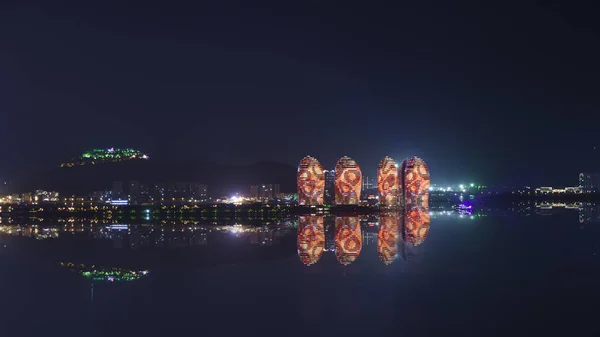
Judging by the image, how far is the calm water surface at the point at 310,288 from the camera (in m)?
10.9

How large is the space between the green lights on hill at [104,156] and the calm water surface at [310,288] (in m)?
134

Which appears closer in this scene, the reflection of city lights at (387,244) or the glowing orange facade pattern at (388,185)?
the reflection of city lights at (387,244)

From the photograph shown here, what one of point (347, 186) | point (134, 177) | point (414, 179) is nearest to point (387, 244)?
point (347, 186)

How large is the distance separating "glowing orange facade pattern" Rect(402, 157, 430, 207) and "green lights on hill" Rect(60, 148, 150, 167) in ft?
332

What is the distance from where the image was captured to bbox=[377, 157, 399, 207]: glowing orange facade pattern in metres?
65.1

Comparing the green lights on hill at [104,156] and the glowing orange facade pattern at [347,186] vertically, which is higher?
the green lights on hill at [104,156]

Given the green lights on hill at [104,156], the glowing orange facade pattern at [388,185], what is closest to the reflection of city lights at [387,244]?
the glowing orange facade pattern at [388,185]

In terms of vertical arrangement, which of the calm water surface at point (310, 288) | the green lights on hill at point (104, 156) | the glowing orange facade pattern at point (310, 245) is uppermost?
the green lights on hill at point (104, 156)

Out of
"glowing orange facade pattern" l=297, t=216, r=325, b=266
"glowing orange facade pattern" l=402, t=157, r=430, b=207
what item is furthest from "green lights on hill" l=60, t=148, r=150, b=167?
"glowing orange facade pattern" l=297, t=216, r=325, b=266

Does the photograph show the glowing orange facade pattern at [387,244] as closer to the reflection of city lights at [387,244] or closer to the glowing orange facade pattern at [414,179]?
the reflection of city lights at [387,244]

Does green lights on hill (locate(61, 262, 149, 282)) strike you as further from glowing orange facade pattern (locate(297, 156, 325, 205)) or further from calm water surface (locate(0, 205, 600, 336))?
glowing orange facade pattern (locate(297, 156, 325, 205))

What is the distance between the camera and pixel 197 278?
1609 cm

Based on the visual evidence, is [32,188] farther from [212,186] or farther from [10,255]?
[10,255]

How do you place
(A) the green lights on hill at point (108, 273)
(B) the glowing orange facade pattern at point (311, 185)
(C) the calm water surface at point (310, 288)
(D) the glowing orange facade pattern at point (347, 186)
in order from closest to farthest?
(C) the calm water surface at point (310, 288), (A) the green lights on hill at point (108, 273), (D) the glowing orange facade pattern at point (347, 186), (B) the glowing orange facade pattern at point (311, 185)
